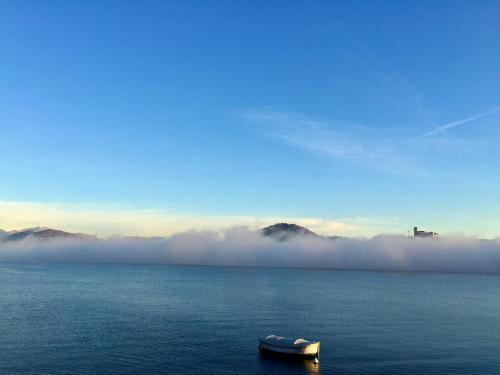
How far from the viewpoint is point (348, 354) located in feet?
348

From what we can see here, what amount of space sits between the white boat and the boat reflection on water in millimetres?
1114

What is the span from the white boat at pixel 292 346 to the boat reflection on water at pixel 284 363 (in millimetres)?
1114

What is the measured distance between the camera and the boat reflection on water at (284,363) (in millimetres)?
94906

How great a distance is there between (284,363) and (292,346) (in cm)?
542

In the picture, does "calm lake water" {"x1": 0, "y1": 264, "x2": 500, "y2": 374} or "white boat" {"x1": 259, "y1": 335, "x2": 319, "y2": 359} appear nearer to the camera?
"calm lake water" {"x1": 0, "y1": 264, "x2": 500, "y2": 374}

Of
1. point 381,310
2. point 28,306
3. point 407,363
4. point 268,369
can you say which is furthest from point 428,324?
point 28,306

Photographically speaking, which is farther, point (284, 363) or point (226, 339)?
point (226, 339)

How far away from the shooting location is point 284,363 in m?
101

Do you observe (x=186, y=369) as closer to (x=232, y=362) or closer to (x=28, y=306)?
(x=232, y=362)

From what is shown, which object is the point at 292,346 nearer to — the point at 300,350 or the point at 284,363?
the point at 300,350

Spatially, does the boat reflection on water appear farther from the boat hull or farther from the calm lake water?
the boat hull

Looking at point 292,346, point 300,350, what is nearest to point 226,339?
point 292,346

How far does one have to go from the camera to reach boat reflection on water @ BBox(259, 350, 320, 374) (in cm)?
9491

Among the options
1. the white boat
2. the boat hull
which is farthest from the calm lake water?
the white boat
